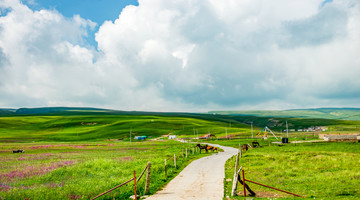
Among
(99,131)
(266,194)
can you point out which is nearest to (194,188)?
(266,194)

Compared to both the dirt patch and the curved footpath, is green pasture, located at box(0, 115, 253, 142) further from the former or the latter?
the dirt patch

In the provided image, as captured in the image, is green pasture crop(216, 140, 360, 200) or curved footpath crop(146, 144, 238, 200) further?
green pasture crop(216, 140, 360, 200)

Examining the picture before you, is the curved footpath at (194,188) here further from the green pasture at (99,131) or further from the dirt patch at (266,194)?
the green pasture at (99,131)

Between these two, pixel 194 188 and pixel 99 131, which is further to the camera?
pixel 99 131

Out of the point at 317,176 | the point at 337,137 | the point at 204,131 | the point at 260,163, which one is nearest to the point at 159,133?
the point at 204,131

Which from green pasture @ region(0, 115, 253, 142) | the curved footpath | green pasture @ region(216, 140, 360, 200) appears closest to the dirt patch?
green pasture @ region(216, 140, 360, 200)

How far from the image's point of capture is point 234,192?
17.9 m

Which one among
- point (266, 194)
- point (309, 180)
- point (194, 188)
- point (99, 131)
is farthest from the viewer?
point (99, 131)

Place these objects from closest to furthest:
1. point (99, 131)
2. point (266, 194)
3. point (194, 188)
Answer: point (266, 194) < point (194, 188) < point (99, 131)

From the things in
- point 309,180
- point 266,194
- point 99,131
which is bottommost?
point 99,131

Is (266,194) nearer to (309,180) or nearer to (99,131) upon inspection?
(309,180)

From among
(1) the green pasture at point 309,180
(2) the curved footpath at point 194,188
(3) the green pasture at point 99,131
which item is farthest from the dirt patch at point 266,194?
(3) the green pasture at point 99,131

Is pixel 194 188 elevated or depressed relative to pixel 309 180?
elevated

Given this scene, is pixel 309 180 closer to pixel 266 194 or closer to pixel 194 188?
pixel 266 194
